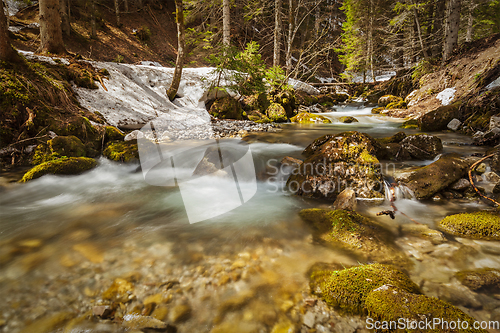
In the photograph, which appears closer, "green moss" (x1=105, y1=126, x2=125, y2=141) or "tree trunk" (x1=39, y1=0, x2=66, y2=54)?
"green moss" (x1=105, y1=126, x2=125, y2=141)

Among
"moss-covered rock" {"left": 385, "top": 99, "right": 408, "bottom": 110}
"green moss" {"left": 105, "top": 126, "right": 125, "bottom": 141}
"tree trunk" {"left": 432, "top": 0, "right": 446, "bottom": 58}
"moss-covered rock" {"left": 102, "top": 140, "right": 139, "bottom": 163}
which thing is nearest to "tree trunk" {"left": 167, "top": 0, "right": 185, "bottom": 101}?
"green moss" {"left": 105, "top": 126, "right": 125, "bottom": 141}

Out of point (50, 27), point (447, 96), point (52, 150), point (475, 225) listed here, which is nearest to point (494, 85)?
point (447, 96)

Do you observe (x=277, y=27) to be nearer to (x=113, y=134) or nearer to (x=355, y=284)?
(x=113, y=134)

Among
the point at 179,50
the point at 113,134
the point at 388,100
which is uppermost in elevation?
the point at 179,50

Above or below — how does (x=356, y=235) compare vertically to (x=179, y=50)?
below

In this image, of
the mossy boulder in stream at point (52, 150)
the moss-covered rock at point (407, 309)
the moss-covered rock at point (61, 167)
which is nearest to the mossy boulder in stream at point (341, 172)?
the moss-covered rock at point (407, 309)

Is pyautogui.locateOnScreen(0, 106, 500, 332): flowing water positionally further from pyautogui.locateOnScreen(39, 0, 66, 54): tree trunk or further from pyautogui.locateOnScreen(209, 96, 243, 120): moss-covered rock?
pyautogui.locateOnScreen(209, 96, 243, 120): moss-covered rock

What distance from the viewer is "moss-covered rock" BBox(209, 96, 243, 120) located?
10883mm

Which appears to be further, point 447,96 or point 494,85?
point 447,96

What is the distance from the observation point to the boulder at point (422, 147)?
206 inches

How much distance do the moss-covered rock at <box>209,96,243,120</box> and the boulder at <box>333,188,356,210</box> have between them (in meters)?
8.35

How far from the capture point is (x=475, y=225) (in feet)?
8.90

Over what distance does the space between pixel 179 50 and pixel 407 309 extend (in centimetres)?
1057

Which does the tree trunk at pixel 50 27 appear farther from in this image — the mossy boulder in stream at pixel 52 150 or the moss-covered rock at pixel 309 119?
the moss-covered rock at pixel 309 119
